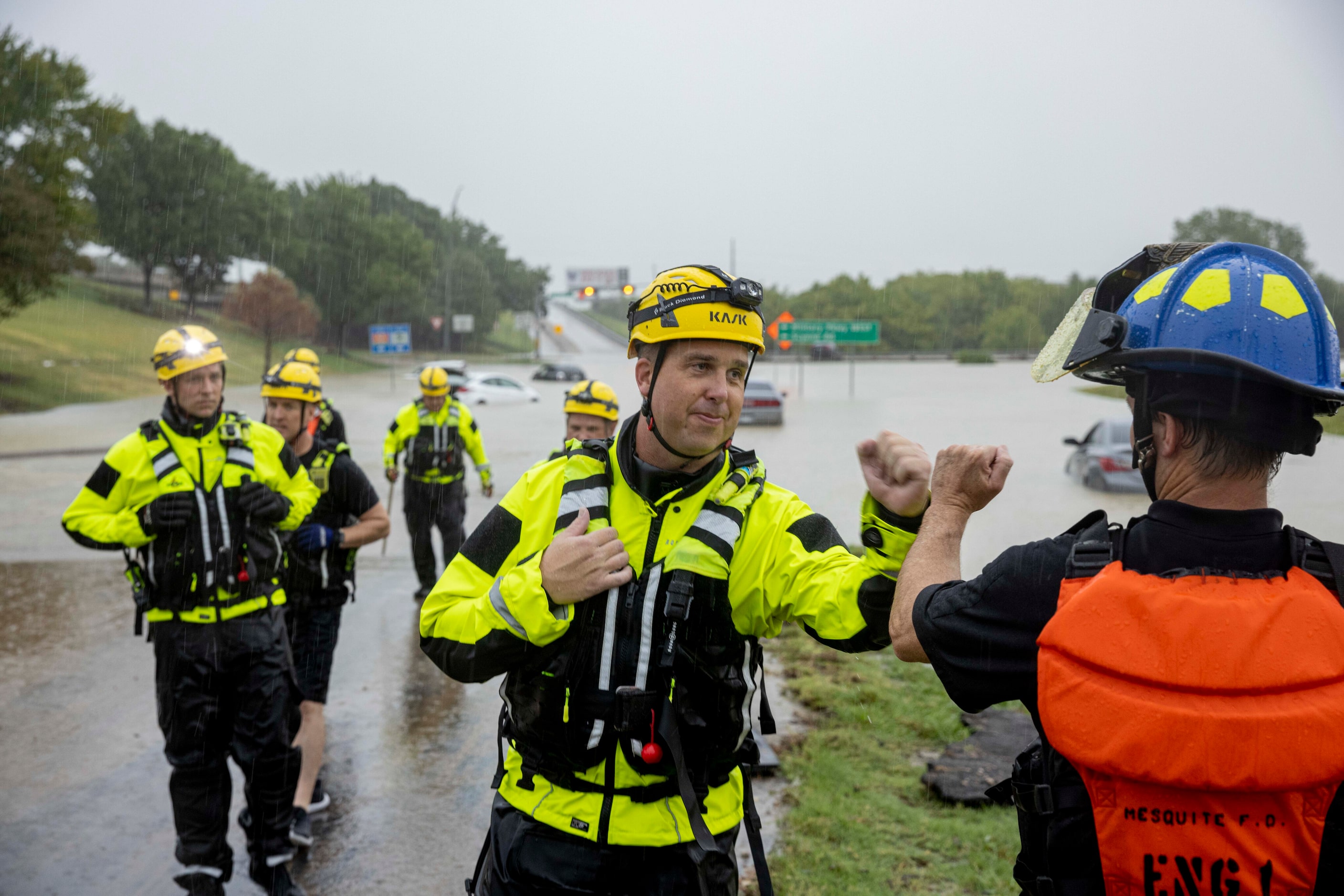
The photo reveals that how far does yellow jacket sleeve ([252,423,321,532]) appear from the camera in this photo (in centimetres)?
473

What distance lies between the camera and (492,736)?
20.5ft

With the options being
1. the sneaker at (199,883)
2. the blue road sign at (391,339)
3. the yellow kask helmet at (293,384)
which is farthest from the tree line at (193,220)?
the sneaker at (199,883)

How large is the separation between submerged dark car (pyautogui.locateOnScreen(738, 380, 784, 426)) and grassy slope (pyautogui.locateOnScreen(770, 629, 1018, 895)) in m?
21.7

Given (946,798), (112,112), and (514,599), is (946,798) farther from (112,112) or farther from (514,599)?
(112,112)

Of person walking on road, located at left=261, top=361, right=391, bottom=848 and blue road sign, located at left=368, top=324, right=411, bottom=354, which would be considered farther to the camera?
blue road sign, located at left=368, top=324, right=411, bottom=354

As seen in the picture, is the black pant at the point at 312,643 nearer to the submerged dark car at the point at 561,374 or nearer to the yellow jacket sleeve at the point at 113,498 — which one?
the yellow jacket sleeve at the point at 113,498

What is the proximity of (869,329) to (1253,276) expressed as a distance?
49023 mm

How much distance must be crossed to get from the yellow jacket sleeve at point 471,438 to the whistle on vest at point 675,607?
7317 millimetres

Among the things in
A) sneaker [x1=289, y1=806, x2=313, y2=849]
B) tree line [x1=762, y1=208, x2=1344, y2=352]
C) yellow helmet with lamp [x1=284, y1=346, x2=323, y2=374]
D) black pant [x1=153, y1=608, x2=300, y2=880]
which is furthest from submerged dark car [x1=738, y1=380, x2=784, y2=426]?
tree line [x1=762, y1=208, x2=1344, y2=352]

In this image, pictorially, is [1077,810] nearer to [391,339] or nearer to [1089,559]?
[1089,559]

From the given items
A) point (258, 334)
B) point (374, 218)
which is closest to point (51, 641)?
point (258, 334)

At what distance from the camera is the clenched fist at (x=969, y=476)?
2.07m

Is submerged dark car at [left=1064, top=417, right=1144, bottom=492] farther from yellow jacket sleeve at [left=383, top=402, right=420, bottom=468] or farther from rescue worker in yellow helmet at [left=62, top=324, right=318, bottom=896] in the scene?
rescue worker in yellow helmet at [left=62, top=324, right=318, bottom=896]

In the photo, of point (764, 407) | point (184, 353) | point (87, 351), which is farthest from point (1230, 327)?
point (87, 351)
